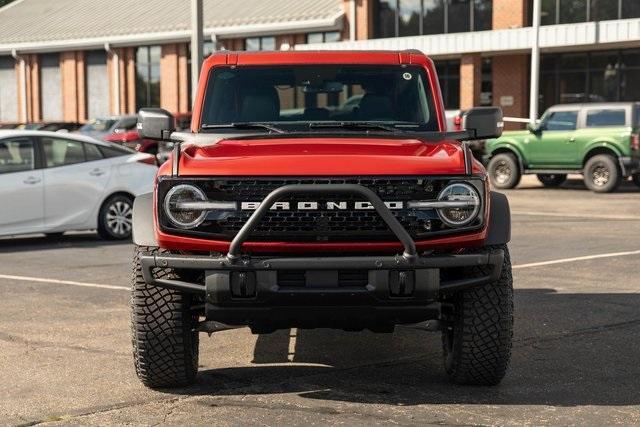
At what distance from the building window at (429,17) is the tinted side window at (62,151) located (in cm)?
2579

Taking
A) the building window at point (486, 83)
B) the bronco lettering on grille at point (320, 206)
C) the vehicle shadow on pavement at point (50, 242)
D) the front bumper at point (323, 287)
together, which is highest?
the building window at point (486, 83)

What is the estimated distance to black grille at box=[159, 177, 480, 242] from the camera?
5.58 m

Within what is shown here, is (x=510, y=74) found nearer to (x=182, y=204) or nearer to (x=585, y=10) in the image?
(x=585, y=10)

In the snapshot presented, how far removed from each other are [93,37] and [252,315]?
44140mm

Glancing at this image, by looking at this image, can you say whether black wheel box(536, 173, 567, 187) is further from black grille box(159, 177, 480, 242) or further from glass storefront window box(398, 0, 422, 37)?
black grille box(159, 177, 480, 242)

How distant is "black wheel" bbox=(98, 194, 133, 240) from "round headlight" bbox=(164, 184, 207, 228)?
8.57 metres

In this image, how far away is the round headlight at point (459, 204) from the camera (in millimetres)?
5648

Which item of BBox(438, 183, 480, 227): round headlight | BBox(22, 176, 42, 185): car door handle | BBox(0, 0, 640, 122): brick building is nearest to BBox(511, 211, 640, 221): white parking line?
BBox(22, 176, 42, 185): car door handle

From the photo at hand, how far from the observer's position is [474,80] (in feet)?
122

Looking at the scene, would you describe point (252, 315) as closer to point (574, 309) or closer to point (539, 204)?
point (574, 309)

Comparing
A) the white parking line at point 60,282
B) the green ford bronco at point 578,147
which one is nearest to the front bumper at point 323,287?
the white parking line at point 60,282

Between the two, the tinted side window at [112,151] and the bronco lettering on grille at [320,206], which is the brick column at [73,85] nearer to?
the tinted side window at [112,151]

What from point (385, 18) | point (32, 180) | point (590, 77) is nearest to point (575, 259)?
point (32, 180)

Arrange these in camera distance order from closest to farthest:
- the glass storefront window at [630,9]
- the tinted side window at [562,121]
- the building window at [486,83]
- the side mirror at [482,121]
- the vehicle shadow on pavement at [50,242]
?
the side mirror at [482,121], the vehicle shadow on pavement at [50,242], the tinted side window at [562,121], the glass storefront window at [630,9], the building window at [486,83]
